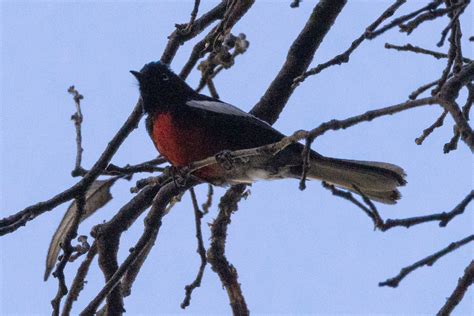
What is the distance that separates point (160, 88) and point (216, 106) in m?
0.66

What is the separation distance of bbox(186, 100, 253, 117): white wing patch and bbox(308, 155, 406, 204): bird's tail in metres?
0.69

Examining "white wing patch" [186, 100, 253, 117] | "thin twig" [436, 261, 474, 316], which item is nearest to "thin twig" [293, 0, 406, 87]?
"thin twig" [436, 261, 474, 316]

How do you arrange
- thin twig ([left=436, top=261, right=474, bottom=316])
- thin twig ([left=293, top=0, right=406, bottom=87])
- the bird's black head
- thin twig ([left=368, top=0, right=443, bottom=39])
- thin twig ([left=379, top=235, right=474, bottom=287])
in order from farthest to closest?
the bird's black head
thin twig ([left=293, top=0, right=406, bottom=87])
thin twig ([left=368, top=0, right=443, bottom=39])
thin twig ([left=436, top=261, right=474, bottom=316])
thin twig ([left=379, top=235, right=474, bottom=287])

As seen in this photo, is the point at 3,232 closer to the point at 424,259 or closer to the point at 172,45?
the point at 172,45

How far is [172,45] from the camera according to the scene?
4855mm

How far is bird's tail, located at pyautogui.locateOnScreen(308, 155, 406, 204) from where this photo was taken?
5070 millimetres

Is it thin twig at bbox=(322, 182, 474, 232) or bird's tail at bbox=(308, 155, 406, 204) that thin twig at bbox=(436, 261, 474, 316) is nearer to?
thin twig at bbox=(322, 182, 474, 232)

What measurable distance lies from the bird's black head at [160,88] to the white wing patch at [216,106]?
16 cm

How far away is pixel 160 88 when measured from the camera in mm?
6277

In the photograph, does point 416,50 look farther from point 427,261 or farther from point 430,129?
point 427,261

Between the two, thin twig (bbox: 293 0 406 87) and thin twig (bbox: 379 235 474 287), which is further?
thin twig (bbox: 293 0 406 87)

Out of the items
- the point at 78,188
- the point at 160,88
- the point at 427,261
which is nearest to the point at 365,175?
the point at 160,88

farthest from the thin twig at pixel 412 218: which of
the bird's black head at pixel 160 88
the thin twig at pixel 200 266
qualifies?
the bird's black head at pixel 160 88

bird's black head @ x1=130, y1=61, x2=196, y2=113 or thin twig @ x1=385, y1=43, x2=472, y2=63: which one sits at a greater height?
bird's black head @ x1=130, y1=61, x2=196, y2=113
